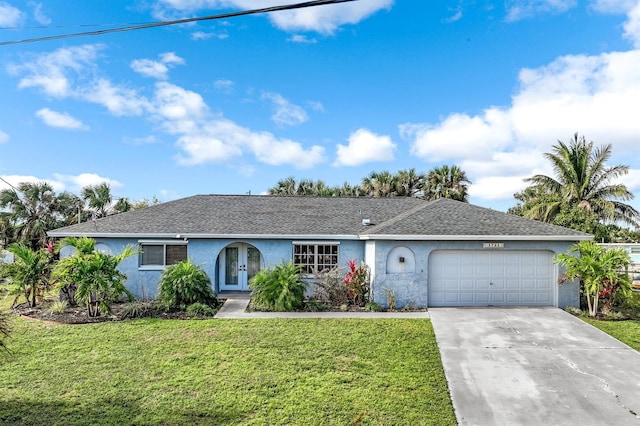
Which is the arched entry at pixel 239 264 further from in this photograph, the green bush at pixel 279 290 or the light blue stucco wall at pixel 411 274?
the light blue stucco wall at pixel 411 274

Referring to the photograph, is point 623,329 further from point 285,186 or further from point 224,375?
point 285,186

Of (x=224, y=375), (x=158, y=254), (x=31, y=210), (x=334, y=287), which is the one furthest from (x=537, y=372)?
(x=31, y=210)

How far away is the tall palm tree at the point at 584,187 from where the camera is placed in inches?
917

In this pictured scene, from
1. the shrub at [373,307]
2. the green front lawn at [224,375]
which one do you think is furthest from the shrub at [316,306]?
the green front lawn at [224,375]

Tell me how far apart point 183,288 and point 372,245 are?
263 inches

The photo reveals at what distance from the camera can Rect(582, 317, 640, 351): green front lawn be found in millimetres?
9531

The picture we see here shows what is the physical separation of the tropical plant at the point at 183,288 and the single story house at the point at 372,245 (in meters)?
1.70

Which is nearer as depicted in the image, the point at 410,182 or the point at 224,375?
the point at 224,375

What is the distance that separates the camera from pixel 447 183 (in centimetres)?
3038

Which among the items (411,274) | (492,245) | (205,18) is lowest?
(411,274)

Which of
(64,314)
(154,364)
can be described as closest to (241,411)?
(154,364)

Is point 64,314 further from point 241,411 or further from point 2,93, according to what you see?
point 241,411

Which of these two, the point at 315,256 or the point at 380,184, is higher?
the point at 380,184

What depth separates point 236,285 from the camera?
15.7 meters
